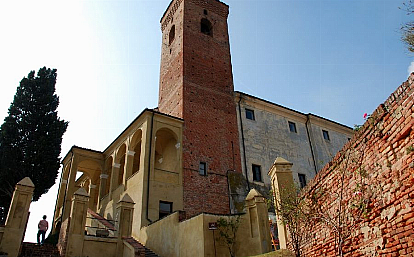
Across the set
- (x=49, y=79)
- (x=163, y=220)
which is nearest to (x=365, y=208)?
(x=163, y=220)

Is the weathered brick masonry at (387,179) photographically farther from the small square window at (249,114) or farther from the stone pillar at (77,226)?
the small square window at (249,114)

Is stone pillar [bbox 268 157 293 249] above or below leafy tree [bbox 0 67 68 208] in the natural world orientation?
below

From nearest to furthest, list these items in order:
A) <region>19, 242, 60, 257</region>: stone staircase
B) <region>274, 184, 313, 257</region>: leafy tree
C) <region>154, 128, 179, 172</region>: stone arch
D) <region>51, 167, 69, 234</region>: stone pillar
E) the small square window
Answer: <region>274, 184, 313, 257</region>: leafy tree, <region>19, 242, 60, 257</region>: stone staircase, <region>154, 128, 179, 172</region>: stone arch, <region>51, 167, 69, 234</region>: stone pillar, the small square window

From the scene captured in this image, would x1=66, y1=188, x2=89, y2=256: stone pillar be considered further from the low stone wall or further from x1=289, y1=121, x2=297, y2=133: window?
x1=289, y1=121, x2=297, y2=133: window

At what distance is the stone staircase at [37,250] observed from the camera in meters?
12.2

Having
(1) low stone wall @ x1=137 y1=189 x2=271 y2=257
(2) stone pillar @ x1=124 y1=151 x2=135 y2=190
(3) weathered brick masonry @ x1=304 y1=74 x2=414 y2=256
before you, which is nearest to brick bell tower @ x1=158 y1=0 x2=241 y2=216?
(2) stone pillar @ x1=124 y1=151 x2=135 y2=190

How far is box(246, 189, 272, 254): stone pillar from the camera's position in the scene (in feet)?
36.4

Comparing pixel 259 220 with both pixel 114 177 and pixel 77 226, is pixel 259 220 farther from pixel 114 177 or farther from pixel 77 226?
pixel 114 177

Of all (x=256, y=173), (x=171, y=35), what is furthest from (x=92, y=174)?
(x=171, y=35)

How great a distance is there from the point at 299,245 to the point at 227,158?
44.4ft

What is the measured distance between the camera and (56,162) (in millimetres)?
20125

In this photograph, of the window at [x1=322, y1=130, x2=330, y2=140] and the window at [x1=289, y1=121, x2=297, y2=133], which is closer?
the window at [x1=289, y1=121, x2=297, y2=133]

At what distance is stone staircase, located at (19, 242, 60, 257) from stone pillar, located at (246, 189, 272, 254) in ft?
23.7

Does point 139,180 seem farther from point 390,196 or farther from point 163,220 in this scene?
point 390,196
